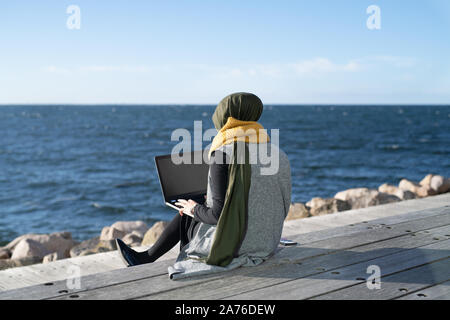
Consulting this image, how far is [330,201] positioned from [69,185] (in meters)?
13.6

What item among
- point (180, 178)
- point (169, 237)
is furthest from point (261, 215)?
point (169, 237)

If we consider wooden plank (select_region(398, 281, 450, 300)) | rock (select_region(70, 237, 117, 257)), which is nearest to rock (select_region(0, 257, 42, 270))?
rock (select_region(70, 237, 117, 257))

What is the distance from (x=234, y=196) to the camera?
2.69 meters

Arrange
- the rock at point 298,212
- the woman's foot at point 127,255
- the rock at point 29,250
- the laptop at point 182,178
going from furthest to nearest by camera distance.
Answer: the rock at point 298,212 < the rock at point 29,250 < the woman's foot at point 127,255 < the laptop at point 182,178

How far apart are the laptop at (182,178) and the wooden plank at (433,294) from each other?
1.51 metres

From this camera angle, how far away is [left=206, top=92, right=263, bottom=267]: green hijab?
2.69 meters

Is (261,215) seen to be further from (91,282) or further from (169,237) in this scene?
(91,282)

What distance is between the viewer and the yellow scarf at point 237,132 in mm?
2744

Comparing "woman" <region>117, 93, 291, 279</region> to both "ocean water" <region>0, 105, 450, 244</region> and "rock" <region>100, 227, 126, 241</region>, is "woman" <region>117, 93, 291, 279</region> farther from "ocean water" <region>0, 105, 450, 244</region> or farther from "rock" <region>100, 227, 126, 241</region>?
"ocean water" <region>0, 105, 450, 244</region>

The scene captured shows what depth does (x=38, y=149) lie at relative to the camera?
32969 millimetres

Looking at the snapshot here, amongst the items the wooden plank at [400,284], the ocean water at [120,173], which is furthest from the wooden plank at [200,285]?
the ocean water at [120,173]

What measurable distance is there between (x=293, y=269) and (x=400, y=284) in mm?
576

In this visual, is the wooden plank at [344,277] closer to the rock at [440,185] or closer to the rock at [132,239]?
the rock at [132,239]
